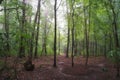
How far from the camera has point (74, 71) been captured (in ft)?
58.5

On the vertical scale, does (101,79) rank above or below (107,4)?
below

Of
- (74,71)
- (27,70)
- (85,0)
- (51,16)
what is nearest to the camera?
(27,70)

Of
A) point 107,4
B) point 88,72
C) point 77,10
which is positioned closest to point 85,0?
point 77,10

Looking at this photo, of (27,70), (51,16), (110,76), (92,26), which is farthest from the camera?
(51,16)

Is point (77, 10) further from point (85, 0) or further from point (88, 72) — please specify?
point (88, 72)

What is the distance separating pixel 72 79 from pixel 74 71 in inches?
113

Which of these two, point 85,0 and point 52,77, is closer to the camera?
point 52,77

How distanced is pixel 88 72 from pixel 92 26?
1702 cm

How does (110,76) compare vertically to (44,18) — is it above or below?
below

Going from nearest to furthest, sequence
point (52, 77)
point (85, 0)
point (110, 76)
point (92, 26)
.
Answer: point (52, 77)
point (110, 76)
point (85, 0)
point (92, 26)

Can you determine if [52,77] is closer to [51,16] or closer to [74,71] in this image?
[74,71]

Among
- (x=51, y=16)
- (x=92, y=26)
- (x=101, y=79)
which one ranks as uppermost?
(x=51, y=16)

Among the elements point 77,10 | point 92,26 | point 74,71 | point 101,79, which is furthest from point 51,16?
point 101,79

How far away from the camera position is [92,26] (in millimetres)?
33469
